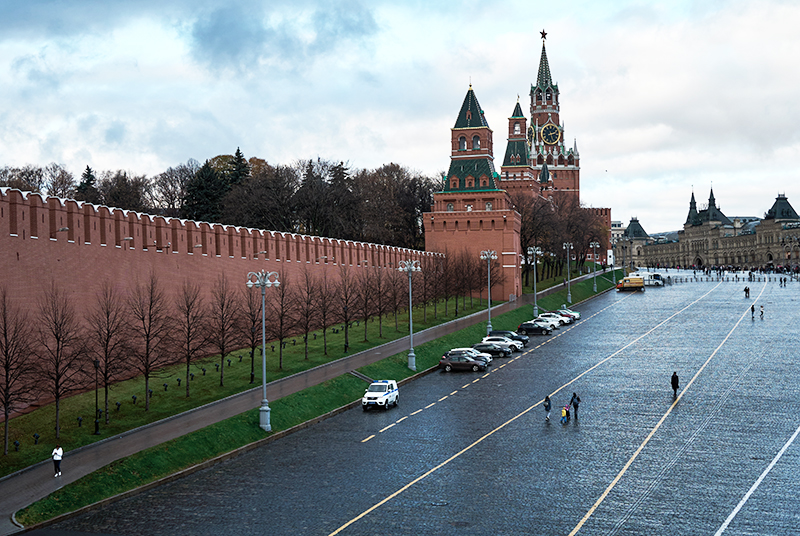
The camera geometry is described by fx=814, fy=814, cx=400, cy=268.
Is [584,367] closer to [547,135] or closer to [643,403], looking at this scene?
[643,403]

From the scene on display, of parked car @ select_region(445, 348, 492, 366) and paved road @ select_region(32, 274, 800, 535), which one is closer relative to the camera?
paved road @ select_region(32, 274, 800, 535)

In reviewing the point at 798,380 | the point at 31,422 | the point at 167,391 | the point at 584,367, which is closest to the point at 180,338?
the point at 167,391

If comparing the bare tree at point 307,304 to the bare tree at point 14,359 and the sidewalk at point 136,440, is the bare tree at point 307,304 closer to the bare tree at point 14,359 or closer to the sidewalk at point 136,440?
the sidewalk at point 136,440

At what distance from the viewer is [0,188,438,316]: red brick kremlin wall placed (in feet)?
97.3

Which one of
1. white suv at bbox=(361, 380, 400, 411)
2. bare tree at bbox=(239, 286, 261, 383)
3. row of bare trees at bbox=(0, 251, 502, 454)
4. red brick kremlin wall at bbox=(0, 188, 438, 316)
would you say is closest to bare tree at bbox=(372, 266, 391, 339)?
row of bare trees at bbox=(0, 251, 502, 454)

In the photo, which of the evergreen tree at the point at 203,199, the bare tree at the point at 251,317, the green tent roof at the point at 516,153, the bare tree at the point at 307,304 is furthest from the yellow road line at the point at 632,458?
the green tent roof at the point at 516,153

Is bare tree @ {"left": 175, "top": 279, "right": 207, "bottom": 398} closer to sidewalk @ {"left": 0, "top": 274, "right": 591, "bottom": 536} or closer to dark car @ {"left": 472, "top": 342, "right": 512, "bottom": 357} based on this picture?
sidewalk @ {"left": 0, "top": 274, "right": 591, "bottom": 536}

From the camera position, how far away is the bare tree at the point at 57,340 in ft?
94.6

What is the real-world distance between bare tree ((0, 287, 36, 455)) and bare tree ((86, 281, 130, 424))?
7.79 feet

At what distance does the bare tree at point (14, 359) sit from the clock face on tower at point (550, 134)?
129 m

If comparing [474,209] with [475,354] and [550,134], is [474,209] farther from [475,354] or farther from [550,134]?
[550,134]

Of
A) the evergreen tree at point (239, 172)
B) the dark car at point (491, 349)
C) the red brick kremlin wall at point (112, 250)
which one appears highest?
the evergreen tree at point (239, 172)

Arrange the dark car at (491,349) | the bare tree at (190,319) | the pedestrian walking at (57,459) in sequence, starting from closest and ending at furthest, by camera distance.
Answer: the pedestrian walking at (57,459) < the bare tree at (190,319) < the dark car at (491,349)

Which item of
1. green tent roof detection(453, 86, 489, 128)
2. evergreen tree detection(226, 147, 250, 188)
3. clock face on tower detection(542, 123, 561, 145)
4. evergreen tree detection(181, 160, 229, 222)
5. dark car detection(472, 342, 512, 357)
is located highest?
clock face on tower detection(542, 123, 561, 145)
